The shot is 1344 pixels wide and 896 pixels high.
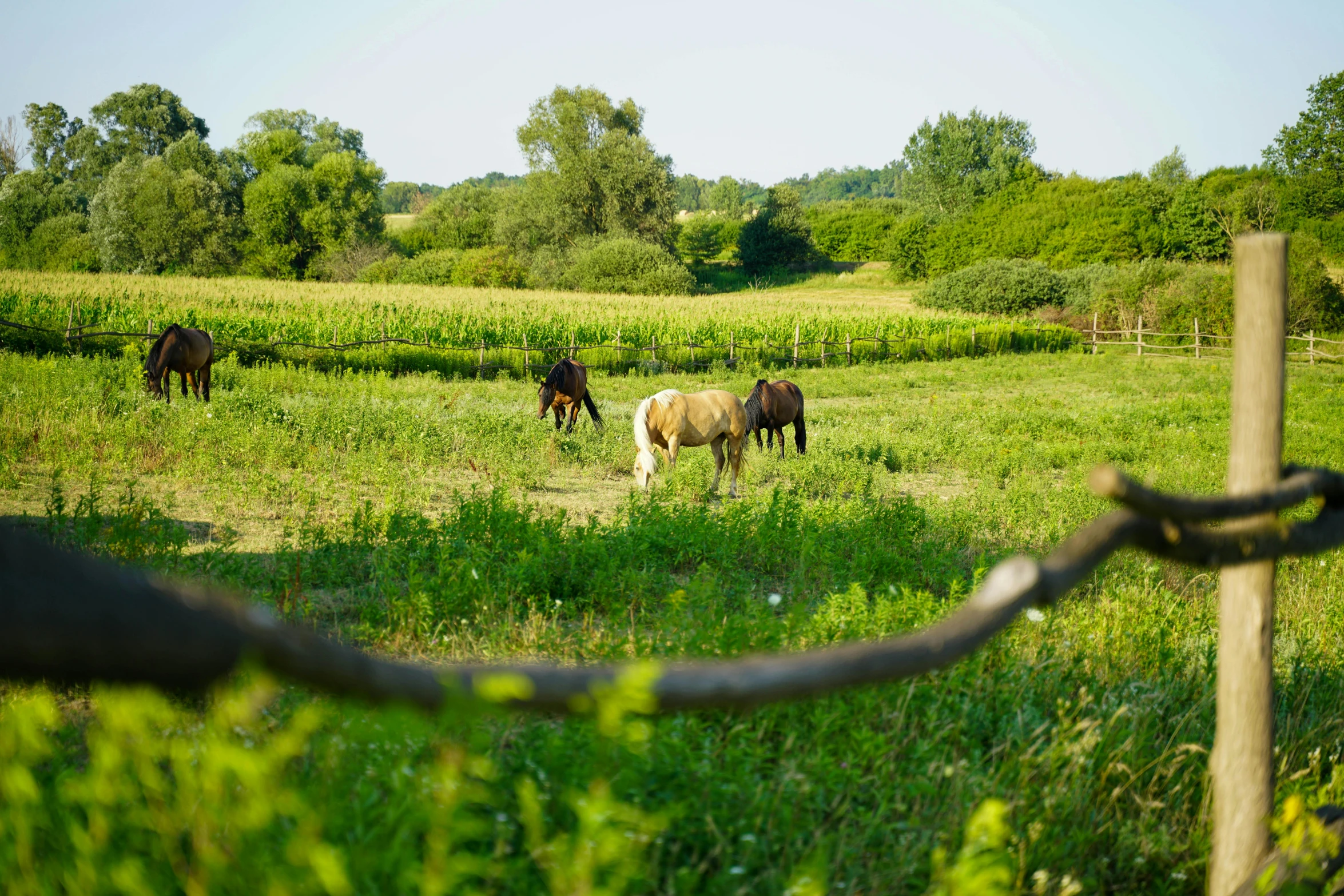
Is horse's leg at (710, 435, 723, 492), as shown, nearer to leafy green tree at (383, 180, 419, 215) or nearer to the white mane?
the white mane

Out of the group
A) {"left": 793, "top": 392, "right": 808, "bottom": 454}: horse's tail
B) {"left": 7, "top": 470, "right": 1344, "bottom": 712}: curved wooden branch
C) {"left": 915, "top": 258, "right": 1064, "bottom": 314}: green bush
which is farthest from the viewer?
{"left": 915, "top": 258, "right": 1064, "bottom": 314}: green bush

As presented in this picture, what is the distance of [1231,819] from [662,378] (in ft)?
66.5

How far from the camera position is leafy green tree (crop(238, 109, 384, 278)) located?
169ft

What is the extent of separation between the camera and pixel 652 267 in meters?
49.2

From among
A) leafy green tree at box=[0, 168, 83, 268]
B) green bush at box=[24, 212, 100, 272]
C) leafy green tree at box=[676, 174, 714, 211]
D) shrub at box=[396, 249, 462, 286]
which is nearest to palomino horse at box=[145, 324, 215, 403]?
shrub at box=[396, 249, 462, 286]

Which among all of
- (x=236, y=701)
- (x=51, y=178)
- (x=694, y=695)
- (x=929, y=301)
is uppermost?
(x=51, y=178)

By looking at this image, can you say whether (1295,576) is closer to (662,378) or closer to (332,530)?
(332,530)

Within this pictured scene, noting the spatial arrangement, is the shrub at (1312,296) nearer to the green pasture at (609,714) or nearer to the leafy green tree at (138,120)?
the green pasture at (609,714)

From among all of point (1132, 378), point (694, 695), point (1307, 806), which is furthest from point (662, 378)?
point (694, 695)

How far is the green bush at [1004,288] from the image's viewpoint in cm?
4219

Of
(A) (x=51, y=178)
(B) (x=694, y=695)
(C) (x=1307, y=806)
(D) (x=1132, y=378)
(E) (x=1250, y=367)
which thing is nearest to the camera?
(B) (x=694, y=695)

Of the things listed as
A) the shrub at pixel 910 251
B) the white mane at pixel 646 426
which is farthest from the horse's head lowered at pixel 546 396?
the shrub at pixel 910 251

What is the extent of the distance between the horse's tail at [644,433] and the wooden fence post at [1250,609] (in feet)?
23.3

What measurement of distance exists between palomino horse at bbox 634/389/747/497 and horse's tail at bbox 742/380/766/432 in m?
0.57
